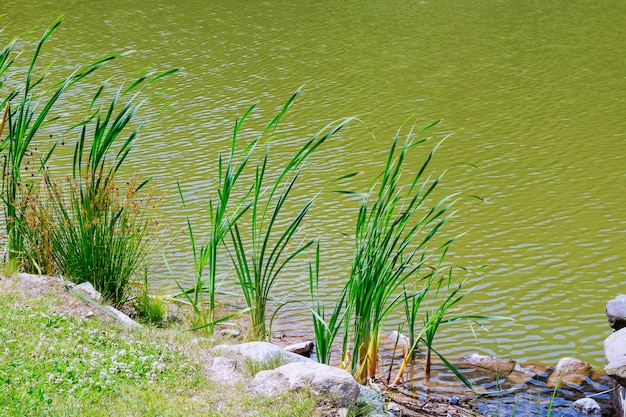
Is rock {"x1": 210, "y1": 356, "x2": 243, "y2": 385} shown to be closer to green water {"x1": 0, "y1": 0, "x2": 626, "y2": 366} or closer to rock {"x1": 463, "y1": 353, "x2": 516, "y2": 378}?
green water {"x1": 0, "y1": 0, "x2": 626, "y2": 366}

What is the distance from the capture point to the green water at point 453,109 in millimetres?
5887

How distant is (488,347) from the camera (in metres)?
5.06

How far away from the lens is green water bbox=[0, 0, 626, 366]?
5887mm

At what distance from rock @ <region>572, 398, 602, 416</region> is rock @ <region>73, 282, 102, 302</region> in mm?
2456

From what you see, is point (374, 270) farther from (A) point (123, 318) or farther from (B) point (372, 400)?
(A) point (123, 318)

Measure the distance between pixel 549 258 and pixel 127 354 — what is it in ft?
11.6

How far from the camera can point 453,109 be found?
1022cm

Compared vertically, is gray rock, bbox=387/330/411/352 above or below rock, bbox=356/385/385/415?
below

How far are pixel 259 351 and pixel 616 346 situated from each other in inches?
73.1

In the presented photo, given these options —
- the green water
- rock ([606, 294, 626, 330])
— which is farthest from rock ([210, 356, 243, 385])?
rock ([606, 294, 626, 330])

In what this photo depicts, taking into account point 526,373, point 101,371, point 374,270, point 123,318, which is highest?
point 374,270

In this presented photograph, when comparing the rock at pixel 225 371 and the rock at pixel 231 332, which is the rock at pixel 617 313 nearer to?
the rock at pixel 231 332

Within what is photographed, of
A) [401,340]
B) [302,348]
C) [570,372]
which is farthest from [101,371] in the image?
[570,372]

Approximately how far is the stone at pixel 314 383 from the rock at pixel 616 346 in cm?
151
